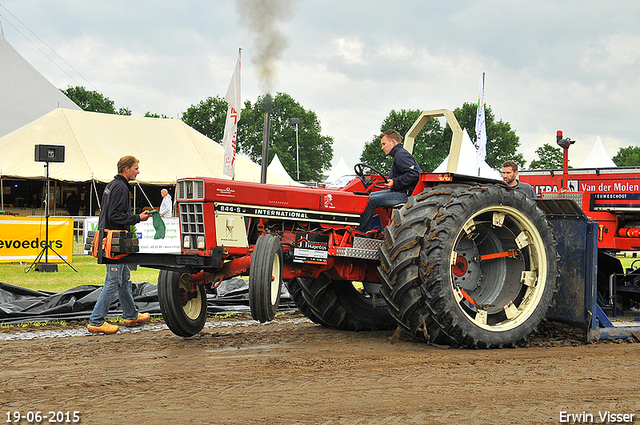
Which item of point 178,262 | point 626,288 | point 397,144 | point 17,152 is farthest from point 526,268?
point 17,152

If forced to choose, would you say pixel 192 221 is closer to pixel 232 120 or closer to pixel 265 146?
pixel 265 146

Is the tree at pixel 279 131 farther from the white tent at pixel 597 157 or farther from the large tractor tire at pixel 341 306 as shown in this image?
the large tractor tire at pixel 341 306

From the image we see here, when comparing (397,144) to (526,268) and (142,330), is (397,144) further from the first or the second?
(142,330)

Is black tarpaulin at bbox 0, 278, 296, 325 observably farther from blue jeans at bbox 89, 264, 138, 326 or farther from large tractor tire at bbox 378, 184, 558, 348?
large tractor tire at bbox 378, 184, 558, 348

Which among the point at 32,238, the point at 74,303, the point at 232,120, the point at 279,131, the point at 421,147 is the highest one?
the point at 279,131

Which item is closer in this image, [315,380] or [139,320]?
[315,380]

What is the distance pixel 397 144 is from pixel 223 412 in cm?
317

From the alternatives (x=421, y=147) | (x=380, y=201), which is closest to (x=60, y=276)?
(x=380, y=201)

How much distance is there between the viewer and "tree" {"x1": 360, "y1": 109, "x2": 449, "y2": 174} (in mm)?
57781

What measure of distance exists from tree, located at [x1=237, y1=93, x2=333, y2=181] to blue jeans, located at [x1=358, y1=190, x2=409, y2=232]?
173 feet

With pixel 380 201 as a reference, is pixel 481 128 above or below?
above

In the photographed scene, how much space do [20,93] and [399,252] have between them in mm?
32790

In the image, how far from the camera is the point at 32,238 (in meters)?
12.1

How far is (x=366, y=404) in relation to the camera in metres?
3.32
